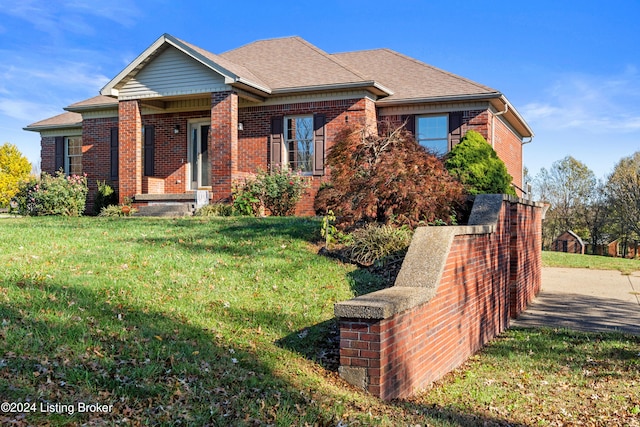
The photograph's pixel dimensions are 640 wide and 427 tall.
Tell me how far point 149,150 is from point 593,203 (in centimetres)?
3195

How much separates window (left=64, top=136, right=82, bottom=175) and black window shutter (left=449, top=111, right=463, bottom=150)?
46.9ft

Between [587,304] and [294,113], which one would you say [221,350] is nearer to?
[587,304]

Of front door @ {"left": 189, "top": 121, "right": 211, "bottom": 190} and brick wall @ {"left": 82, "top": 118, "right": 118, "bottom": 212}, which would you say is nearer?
front door @ {"left": 189, "top": 121, "right": 211, "bottom": 190}

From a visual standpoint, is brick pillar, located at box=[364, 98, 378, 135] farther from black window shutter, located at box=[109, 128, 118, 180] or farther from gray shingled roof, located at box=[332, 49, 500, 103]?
black window shutter, located at box=[109, 128, 118, 180]

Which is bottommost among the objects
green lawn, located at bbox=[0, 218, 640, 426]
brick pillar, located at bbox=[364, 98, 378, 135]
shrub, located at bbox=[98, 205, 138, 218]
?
green lawn, located at bbox=[0, 218, 640, 426]

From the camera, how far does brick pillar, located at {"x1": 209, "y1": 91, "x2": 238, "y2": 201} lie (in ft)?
53.4

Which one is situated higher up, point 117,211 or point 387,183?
point 387,183

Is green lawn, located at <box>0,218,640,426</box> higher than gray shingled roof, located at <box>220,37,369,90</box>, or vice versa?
gray shingled roof, located at <box>220,37,369,90</box>

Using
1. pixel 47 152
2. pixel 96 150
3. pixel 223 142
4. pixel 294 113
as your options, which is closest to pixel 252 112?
pixel 294 113

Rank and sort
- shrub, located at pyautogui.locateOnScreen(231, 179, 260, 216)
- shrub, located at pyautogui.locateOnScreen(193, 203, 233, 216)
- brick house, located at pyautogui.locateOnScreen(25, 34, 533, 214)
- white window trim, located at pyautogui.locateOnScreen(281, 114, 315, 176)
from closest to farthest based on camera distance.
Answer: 1. shrub, located at pyautogui.locateOnScreen(231, 179, 260, 216)
2. shrub, located at pyautogui.locateOnScreen(193, 203, 233, 216)
3. brick house, located at pyautogui.locateOnScreen(25, 34, 533, 214)
4. white window trim, located at pyautogui.locateOnScreen(281, 114, 315, 176)

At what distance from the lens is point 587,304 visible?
36.5 ft

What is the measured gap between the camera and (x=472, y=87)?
16.9 m

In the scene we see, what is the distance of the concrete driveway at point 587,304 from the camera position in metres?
9.34

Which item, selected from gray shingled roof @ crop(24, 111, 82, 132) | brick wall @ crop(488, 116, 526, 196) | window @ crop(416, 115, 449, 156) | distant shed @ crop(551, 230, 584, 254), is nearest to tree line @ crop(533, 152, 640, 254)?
distant shed @ crop(551, 230, 584, 254)
